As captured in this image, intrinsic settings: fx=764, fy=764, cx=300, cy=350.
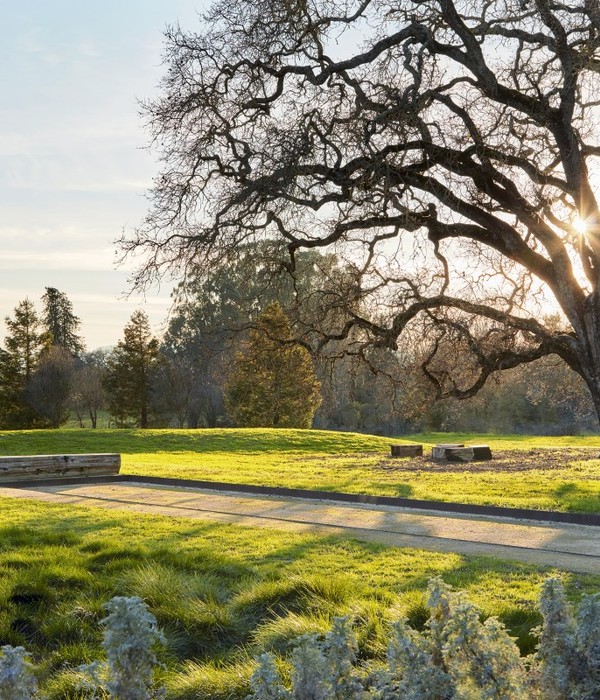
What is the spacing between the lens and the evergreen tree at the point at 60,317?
68750 mm

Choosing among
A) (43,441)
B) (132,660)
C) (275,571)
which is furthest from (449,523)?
(43,441)

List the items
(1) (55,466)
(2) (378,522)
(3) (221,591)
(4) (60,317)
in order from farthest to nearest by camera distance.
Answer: (4) (60,317) < (1) (55,466) < (2) (378,522) < (3) (221,591)

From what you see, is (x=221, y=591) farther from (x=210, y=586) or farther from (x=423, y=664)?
(x=423, y=664)

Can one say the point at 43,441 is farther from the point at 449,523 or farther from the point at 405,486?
the point at 449,523

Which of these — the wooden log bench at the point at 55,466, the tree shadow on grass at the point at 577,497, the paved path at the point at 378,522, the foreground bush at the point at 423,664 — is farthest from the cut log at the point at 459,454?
the foreground bush at the point at 423,664

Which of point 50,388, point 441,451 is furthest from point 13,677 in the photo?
point 50,388

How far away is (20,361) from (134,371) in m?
7.29

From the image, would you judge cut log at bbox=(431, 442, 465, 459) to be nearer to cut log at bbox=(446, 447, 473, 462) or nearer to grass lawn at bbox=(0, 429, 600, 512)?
cut log at bbox=(446, 447, 473, 462)

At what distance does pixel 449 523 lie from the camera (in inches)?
378

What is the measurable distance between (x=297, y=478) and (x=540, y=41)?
9.82 metres

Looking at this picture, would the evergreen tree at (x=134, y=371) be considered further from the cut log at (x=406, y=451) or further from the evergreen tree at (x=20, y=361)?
the cut log at (x=406, y=451)

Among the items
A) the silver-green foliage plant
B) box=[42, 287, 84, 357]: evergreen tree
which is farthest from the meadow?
box=[42, 287, 84, 357]: evergreen tree

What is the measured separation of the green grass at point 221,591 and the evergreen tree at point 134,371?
141 feet

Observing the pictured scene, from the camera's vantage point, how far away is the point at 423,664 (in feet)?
10.3
